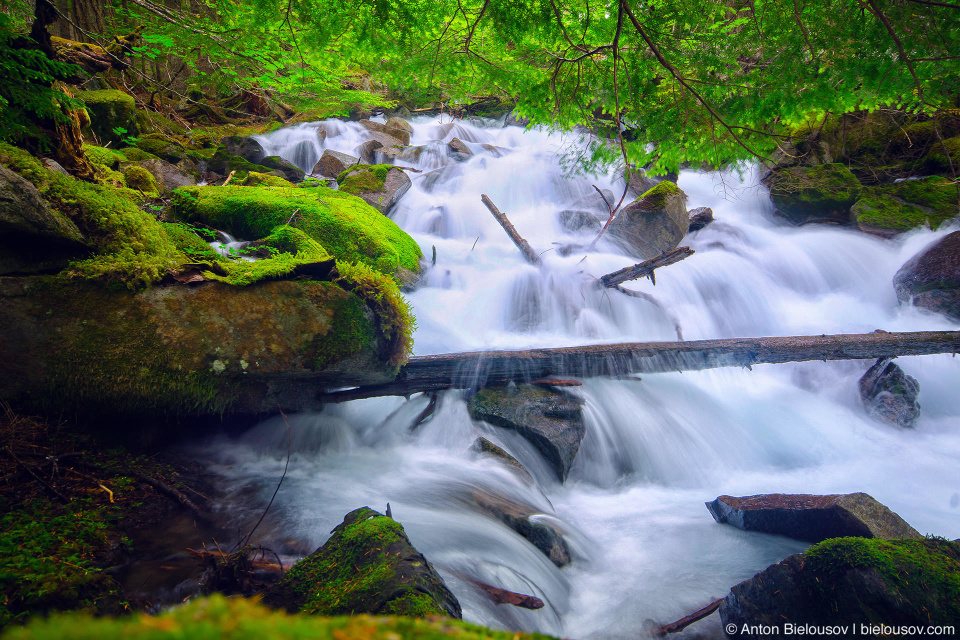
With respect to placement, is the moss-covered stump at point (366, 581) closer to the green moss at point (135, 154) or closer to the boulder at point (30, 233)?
the boulder at point (30, 233)

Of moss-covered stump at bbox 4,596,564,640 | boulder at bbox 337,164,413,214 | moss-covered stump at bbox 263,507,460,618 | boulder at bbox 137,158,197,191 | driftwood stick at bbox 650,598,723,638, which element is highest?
boulder at bbox 337,164,413,214

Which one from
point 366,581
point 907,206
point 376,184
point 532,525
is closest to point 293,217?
point 376,184

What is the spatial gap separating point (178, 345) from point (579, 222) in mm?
10729

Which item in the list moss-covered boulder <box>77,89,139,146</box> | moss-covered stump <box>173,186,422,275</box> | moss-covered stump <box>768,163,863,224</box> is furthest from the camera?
moss-covered stump <box>768,163,863,224</box>

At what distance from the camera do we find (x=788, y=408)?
7102 millimetres

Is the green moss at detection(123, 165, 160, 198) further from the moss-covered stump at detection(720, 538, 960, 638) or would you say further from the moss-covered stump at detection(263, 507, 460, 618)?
the moss-covered stump at detection(720, 538, 960, 638)

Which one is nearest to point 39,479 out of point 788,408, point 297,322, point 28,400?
point 28,400

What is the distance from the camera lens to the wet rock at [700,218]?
1159 centimetres

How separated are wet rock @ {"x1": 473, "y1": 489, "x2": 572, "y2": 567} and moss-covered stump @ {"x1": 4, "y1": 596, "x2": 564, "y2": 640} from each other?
336 centimetres

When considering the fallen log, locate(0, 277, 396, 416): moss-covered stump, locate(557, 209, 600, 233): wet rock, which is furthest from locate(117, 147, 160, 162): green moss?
locate(557, 209, 600, 233): wet rock

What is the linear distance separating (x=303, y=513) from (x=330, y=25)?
Answer: 4272 mm

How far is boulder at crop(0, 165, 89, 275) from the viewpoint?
2.74 metres

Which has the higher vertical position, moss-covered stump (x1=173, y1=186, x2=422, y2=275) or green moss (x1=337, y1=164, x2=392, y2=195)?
green moss (x1=337, y1=164, x2=392, y2=195)

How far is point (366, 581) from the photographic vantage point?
2045mm
